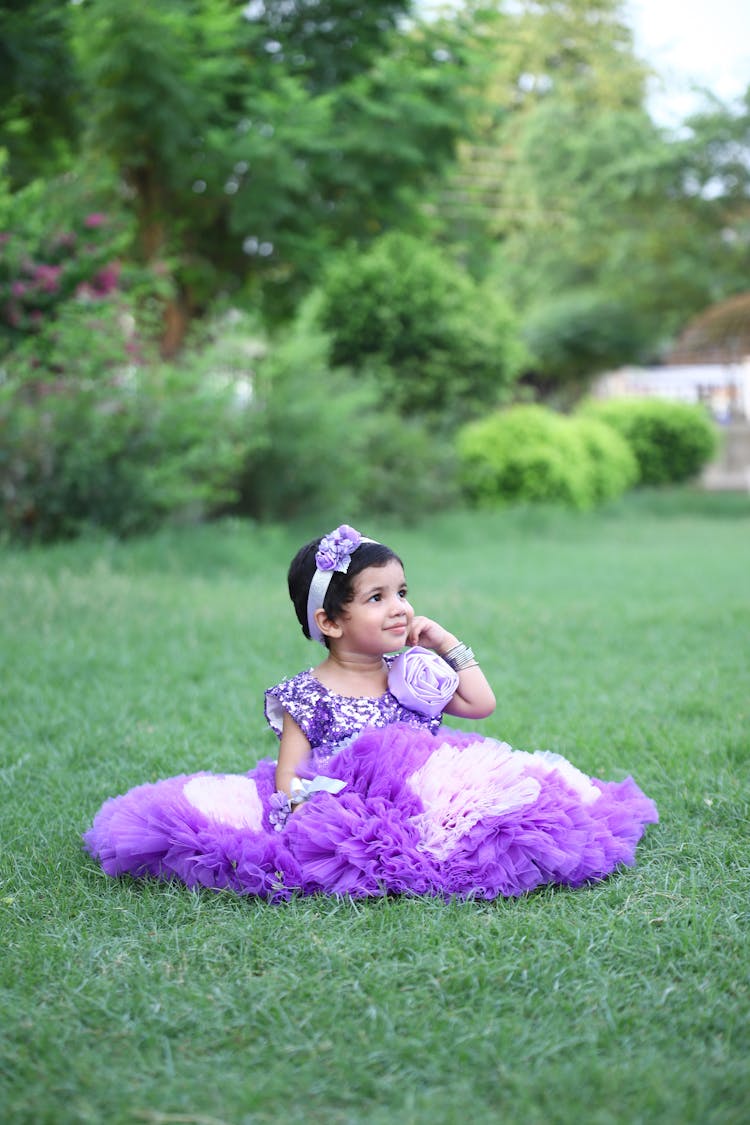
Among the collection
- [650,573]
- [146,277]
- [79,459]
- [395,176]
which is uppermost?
[395,176]

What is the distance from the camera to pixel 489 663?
17.0ft

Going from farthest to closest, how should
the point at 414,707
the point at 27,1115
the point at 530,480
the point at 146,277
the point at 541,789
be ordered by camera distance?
the point at 530,480
the point at 146,277
the point at 414,707
the point at 541,789
the point at 27,1115

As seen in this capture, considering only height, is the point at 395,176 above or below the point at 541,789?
above

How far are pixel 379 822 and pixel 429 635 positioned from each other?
60 centimetres

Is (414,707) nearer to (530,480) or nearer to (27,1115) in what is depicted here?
(27,1115)

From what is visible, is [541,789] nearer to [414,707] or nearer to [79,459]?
[414,707]

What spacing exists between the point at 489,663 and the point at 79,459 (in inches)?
158

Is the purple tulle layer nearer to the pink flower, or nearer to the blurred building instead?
the pink flower

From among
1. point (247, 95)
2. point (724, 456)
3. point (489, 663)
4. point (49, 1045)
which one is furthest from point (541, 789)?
point (724, 456)

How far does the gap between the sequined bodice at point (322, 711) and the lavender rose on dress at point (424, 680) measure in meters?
0.07

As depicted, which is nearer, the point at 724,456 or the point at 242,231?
the point at 242,231

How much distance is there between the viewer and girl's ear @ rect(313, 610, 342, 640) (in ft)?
9.49

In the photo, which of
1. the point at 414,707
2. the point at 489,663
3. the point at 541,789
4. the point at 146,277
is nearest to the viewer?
the point at 541,789

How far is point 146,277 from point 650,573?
5198 millimetres
